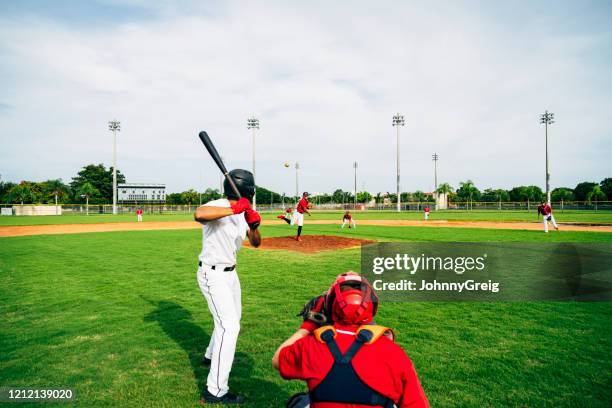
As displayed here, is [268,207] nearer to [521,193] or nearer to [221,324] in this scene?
[521,193]

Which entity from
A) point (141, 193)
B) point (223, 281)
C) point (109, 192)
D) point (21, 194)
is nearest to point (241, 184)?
point (223, 281)

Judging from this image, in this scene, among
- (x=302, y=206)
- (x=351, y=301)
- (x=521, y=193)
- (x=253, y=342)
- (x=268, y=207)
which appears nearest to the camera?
(x=351, y=301)

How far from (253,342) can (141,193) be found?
148m

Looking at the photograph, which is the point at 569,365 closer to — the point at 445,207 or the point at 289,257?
the point at 289,257

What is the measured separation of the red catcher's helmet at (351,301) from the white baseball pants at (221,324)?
2.08 m

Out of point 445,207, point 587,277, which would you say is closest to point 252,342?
point 587,277

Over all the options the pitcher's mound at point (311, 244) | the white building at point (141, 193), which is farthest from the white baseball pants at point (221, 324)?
the white building at point (141, 193)

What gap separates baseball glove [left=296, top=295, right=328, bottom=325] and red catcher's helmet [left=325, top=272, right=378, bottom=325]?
34 millimetres

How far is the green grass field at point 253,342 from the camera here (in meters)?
4.04

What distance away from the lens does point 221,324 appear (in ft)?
12.5

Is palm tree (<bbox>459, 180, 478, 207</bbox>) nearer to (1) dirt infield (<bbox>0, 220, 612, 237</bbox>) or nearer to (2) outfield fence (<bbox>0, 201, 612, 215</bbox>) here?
(2) outfield fence (<bbox>0, 201, 612, 215</bbox>)

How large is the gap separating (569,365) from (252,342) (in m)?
4.06

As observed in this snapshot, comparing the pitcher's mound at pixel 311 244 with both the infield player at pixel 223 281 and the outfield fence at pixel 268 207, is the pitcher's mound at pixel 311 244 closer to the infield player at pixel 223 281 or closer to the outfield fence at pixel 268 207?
the infield player at pixel 223 281

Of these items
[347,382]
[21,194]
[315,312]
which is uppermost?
[21,194]
